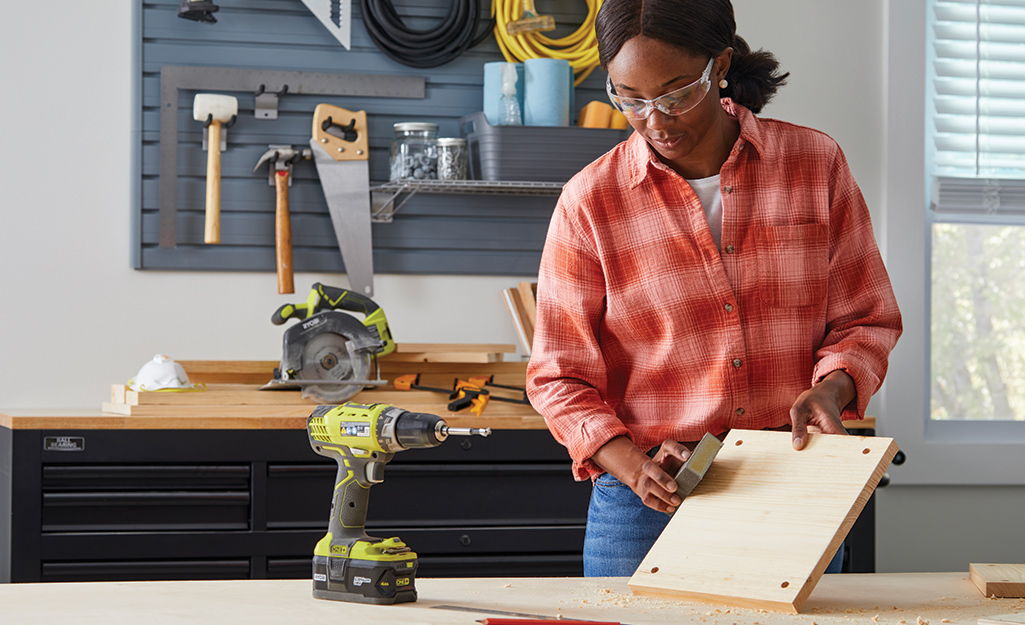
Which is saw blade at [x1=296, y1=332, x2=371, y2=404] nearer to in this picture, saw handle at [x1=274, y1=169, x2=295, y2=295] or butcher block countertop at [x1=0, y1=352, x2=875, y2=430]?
butcher block countertop at [x1=0, y1=352, x2=875, y2=430]

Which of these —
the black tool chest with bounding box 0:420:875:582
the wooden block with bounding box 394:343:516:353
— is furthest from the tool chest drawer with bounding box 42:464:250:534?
the wooden block with bounding box 394:343:516:353

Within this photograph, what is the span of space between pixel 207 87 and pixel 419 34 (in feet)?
2.13

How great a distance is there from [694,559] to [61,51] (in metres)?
2.49

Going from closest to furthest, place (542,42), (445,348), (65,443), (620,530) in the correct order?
(620,530) → (65,443) → (445,348) → (542,42)

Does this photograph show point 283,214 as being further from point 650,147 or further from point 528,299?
point 650,147

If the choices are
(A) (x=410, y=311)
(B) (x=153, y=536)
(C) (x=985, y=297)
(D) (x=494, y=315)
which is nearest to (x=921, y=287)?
(C) (x=985, y=297)

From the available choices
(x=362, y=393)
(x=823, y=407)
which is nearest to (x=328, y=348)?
(x=362, y=393)

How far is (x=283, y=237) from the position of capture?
2.84m

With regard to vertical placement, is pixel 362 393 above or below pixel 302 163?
Result: below

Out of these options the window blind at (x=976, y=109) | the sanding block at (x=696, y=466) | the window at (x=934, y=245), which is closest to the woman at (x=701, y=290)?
the sanding block at (x=696, y=466)

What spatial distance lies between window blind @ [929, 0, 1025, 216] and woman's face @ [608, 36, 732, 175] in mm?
1952

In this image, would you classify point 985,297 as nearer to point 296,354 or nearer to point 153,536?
point 296,354

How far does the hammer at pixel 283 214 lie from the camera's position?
9.31ft

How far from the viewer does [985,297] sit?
3.22 meters
